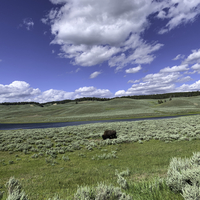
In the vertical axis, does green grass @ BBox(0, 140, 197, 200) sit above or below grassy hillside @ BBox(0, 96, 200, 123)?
above

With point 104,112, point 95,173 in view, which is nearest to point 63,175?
point 95,173

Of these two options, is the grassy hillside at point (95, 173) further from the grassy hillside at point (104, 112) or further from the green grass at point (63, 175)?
the grassy hillside at point (104, 112)

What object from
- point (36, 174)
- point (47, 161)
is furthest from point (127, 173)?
point (47, 161)

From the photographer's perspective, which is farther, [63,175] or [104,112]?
[104,112]

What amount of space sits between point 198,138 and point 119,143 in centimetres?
954

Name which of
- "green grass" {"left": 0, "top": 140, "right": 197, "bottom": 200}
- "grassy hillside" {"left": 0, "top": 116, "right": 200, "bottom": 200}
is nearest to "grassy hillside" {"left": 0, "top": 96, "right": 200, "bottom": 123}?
"grassy hillside" {"left": 0, "top": 116, "right": 200, "bottom": 200}

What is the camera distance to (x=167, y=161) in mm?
9680

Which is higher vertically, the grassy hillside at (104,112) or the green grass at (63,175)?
the green grass at (63,175)

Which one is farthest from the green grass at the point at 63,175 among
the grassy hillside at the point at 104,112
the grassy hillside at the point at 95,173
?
the grassy hillside at the point at 104,112

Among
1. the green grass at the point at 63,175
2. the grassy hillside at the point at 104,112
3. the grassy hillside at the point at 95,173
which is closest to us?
the grassy hillside at the point at 95,173

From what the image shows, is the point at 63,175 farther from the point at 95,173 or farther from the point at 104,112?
the point at 104,112

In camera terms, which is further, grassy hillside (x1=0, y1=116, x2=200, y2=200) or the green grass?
the green grass

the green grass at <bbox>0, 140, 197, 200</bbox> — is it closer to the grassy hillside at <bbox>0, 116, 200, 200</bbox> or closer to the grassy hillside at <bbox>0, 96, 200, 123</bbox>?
the grassy hillside at <bbox>0, 116, 200, 200</bbox>

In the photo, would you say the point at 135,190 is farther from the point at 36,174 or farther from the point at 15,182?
the point at 36,174
